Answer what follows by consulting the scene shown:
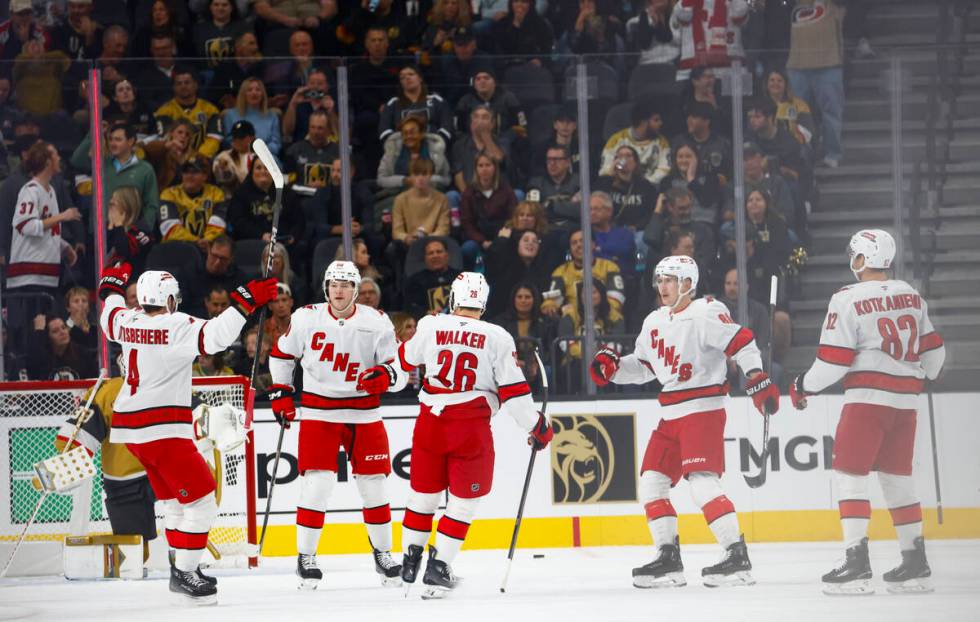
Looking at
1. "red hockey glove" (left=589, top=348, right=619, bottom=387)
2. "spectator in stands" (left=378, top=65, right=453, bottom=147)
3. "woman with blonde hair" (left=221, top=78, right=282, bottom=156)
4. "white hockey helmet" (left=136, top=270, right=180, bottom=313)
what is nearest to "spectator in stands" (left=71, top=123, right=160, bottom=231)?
"woman with blonde hair" (left=221, top=78, right=282, bottom=156)

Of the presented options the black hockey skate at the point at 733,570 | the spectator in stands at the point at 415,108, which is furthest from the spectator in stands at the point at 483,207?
the black hockey skate at the point at 733,570

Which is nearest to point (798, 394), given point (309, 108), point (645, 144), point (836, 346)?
point (836, 346)

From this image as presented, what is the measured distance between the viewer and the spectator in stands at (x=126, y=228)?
25.8ft

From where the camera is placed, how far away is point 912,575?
599 cm

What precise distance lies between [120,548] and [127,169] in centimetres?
219

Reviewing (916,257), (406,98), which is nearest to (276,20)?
(406,98)

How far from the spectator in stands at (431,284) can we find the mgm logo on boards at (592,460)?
94 centimetres

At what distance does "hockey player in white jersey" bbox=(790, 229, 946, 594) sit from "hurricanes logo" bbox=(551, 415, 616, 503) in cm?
230

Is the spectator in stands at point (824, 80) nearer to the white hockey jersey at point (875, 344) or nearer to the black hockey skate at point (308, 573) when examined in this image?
the white hockey jersey at point (875, 344)

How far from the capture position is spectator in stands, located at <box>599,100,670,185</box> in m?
8.46

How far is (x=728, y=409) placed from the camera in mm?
8320

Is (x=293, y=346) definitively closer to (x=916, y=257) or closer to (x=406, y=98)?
(x=406, y=98)

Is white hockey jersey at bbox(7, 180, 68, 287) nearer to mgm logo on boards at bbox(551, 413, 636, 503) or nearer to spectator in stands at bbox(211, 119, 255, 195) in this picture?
spectator in stands at bbox(211, 119, 255, 195)

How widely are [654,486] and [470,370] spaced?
0.99 m
